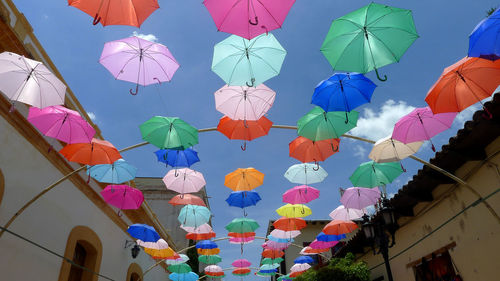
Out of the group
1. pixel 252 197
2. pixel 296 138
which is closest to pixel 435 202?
pixel 296 138

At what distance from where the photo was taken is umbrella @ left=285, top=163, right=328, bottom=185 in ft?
36.1

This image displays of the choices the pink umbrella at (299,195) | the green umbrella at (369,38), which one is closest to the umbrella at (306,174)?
the pink umbrella at (299,195)

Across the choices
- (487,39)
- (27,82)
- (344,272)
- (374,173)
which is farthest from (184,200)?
(487,39)

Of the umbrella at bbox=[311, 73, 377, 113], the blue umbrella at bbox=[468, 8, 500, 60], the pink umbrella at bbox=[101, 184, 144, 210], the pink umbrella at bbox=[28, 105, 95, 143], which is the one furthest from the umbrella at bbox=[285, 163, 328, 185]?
the blue umbrella at bbox=[468, 8, 500, 60]

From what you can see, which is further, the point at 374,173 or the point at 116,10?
the point at 374,173

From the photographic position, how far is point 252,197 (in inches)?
500

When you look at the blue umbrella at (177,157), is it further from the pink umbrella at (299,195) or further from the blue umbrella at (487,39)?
the blue umbrella at (487,39)

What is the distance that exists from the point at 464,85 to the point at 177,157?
7.04 metres

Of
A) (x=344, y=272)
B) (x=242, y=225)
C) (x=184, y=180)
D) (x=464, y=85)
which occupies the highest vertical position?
(x=184, y=180)

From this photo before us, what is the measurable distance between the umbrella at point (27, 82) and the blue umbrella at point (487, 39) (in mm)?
6586

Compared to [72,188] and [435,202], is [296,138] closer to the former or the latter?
[435,202]

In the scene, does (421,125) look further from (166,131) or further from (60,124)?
(60,124)

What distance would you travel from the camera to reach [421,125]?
7145mm

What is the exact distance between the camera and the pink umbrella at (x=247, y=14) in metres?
4.95
